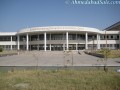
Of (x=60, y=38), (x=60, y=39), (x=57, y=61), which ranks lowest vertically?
(x=57, y=61)

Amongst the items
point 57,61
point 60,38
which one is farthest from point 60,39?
point 57,61

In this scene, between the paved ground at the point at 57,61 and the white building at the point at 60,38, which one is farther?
the white building at the point at 60,38

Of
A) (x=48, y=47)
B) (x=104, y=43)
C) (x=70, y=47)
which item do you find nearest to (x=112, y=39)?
(x=104, y=43)

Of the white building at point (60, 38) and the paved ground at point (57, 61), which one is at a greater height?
the white building at point (60, 38)

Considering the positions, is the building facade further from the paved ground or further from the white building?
the paved ground

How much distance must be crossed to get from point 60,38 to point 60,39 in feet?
1.16

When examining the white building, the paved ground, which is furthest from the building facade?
the paved ground

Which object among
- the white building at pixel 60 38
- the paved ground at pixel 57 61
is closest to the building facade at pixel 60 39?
the white building at pixel 60 38

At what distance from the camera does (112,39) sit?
7644cm

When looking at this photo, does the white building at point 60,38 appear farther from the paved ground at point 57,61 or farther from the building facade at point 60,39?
the paved ground at point 57,61

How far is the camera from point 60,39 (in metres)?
70.1

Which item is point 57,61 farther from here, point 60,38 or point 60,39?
point 60,38

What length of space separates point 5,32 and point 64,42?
2435 centimetres

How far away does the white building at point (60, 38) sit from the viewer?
66.8 metres
